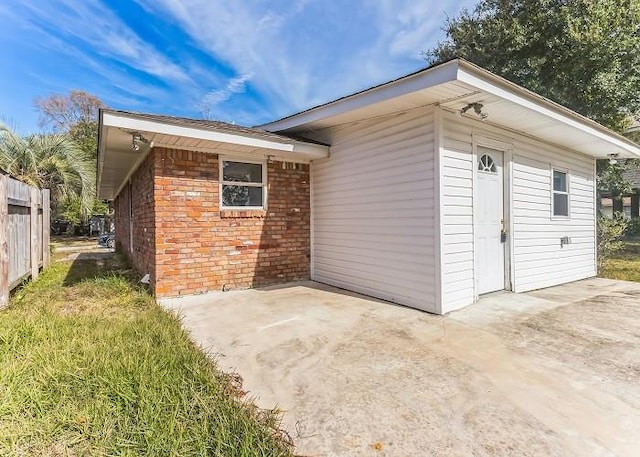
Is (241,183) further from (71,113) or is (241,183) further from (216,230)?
(71,113)

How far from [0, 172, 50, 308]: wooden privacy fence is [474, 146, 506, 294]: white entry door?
23.4 feet

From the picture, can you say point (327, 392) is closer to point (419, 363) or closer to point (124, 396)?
→ point (419, 363)

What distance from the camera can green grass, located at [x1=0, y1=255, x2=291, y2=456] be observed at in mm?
1944

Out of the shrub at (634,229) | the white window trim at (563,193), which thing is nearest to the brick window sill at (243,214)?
the white window trim at (563,193)

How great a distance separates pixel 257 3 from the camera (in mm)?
7770

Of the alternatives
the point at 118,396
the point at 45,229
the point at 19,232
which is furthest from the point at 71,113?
the point at 118,396

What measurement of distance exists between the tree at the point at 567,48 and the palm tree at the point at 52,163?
16.8 meters

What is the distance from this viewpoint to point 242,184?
630 cm

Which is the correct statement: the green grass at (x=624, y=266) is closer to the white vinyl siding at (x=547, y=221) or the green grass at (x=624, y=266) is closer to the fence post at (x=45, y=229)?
the white vinyl siding at (x=547, y=221)

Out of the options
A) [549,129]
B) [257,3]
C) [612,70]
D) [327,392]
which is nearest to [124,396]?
[327,392]

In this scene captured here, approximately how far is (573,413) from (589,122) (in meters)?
5.78

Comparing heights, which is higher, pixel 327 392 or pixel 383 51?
pixel 383 51

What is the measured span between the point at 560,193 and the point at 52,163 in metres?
18.8

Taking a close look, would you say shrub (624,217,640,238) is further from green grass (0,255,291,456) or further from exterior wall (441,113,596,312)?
green grass (0,255,291,456)
